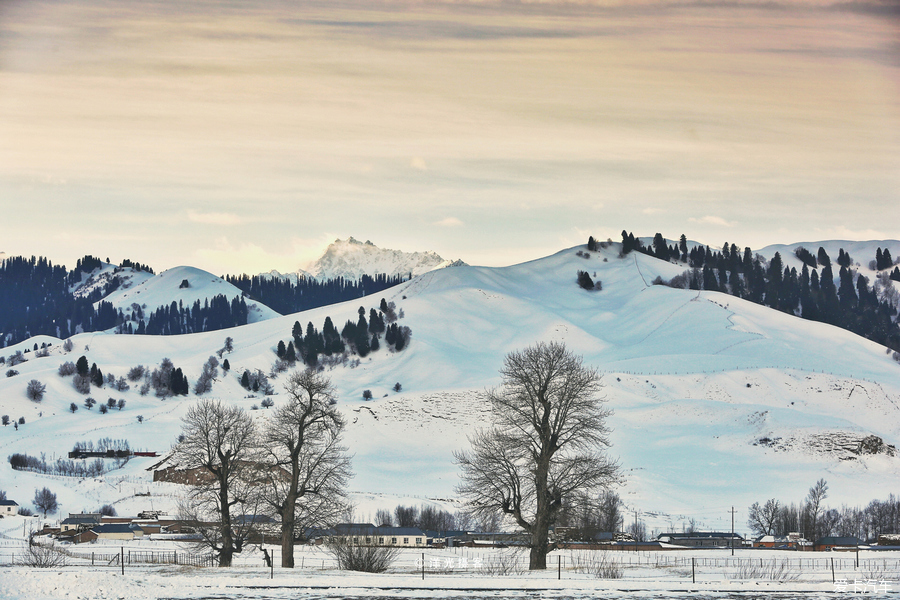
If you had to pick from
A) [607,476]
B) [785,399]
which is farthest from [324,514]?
[785,399]

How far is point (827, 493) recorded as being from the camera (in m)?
121

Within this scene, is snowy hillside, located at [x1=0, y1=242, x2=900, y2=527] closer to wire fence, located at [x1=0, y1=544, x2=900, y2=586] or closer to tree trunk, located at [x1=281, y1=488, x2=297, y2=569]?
wire fence, located at [x1=0, y1=544, x2=900, y2=586]

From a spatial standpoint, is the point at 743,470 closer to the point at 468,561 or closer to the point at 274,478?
the point at 468,561

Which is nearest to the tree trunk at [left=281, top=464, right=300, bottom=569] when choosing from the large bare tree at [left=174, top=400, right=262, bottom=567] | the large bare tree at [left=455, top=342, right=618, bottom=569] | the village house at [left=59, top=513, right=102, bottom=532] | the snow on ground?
the large bare tree at [left=174, top=400, right=262, bottom=567]

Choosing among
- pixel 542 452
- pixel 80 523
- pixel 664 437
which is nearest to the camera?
pixel 542 452

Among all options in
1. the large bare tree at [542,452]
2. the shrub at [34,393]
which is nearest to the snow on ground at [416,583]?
the large bare tree at [542,452]

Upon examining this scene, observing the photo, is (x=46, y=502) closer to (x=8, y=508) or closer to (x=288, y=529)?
(x=8, y=508)

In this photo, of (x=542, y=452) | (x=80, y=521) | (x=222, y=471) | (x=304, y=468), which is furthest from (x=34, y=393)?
(x=542, y=452)

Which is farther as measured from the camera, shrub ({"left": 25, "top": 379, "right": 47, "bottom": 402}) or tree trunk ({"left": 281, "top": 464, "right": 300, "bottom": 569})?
shrub ({"left": 25, "top": 379, "right": 47, "bottom": 402})

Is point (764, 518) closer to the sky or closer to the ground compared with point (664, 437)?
closer to the ground

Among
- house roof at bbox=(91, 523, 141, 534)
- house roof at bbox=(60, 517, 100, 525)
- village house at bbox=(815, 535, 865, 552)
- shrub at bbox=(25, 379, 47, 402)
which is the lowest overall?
village house at bbox=(815, 535, 865, 552)

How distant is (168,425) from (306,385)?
452 feet

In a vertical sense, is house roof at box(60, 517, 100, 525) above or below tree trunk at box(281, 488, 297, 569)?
below

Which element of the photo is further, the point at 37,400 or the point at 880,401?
the point at 37,400
